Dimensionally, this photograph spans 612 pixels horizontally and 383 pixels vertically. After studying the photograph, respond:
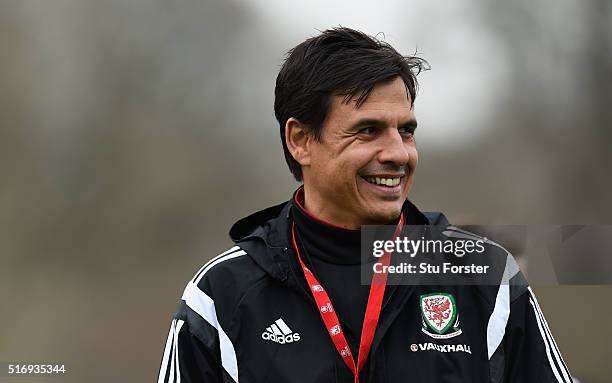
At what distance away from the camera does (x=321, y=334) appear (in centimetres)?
136

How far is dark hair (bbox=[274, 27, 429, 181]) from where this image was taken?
1436 mm

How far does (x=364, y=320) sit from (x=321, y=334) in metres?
0.09

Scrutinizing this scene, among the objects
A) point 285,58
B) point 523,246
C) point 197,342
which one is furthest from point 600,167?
point 197,342

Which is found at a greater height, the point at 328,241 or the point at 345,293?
the point at 328,241

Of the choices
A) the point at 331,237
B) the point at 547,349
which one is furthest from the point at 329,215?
the point at 547,349

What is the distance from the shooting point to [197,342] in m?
1.42

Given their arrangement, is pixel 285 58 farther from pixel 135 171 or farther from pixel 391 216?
pixel 135 171

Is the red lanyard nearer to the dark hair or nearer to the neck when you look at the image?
the neck

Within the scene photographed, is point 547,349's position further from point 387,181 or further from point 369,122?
point 369,122

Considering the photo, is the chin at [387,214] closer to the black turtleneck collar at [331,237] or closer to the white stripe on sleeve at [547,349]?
the black turtleneck collar at [331,237]

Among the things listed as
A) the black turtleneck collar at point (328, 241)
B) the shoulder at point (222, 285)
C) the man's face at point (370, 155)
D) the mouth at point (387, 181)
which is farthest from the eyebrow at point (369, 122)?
the shoulder at point (222, 285)

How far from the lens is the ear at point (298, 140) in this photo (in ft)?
5.02

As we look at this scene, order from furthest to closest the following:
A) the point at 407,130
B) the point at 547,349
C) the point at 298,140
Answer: the point at 298,140 → the point at 407,130 → the point at 547,349

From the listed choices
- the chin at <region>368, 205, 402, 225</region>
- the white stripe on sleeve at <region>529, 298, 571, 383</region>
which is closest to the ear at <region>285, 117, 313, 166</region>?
the chin at <region>368, 205, 402, 225</region>
